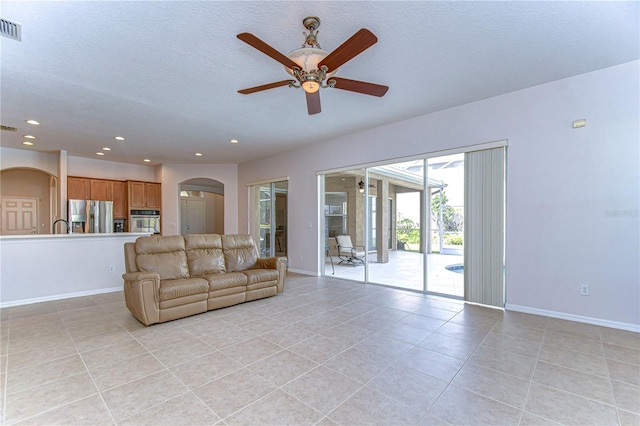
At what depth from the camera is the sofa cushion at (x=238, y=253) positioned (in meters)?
4.60

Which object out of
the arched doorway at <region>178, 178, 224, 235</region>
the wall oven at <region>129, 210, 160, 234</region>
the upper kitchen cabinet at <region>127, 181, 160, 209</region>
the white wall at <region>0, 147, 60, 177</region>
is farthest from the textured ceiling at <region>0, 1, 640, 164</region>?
the arched doorway at <region>178, 178, 224, 235</region>

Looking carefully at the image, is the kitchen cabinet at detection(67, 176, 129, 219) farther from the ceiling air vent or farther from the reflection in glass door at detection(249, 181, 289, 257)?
the ceiling air vent

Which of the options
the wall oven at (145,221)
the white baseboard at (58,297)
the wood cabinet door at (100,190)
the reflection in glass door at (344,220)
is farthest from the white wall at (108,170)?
the reflection in glass door at (344,220)

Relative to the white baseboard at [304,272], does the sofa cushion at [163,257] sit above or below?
above

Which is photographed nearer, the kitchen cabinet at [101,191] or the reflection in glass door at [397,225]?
the reflection in glass door at [397,225]

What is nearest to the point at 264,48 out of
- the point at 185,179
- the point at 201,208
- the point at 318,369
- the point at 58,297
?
the point at 318,369

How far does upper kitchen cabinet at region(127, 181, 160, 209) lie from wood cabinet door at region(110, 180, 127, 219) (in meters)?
0.25

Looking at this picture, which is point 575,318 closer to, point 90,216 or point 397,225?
point 397,225

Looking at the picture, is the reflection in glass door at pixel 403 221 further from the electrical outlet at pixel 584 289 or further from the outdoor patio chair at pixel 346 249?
the electrical outlet at pixel 584 289

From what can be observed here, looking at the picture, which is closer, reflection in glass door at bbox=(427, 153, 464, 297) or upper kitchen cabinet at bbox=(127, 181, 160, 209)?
reflection in glass door at bbox=(427, 153, 464, 297)

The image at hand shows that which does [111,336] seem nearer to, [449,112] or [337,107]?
[337,107]

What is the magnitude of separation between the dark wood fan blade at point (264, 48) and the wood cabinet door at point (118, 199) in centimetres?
753

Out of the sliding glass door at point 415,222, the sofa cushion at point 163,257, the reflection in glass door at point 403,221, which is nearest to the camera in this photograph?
the sofa cushion at point 163,257

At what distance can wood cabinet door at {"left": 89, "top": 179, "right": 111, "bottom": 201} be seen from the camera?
7.21 meters
